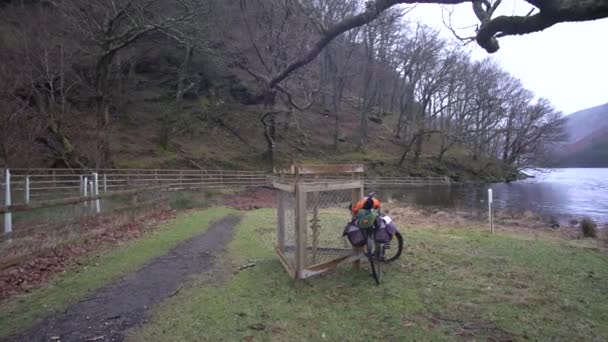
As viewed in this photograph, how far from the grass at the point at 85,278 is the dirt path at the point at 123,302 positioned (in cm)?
22

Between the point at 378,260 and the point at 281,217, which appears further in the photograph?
the point at 281,217

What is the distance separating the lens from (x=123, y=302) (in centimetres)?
488

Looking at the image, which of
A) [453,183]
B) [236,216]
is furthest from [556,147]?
[236,216]

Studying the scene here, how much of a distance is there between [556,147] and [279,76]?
67262 millimetres

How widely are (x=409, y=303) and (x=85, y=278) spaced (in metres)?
4.77

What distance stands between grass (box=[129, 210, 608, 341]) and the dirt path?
303 millimetres

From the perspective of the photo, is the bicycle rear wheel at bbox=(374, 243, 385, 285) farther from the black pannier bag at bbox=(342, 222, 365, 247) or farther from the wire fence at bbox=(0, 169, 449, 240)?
the wire fence at bbox=(0, 169, 449, 240)

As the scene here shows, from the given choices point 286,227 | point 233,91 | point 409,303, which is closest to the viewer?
point 409,303

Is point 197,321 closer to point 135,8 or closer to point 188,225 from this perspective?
point 188,225

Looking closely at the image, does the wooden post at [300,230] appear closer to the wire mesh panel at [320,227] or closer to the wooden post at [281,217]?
the wire mesh panel at [320,227]

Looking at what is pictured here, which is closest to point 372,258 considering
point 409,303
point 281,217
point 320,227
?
point 409,303

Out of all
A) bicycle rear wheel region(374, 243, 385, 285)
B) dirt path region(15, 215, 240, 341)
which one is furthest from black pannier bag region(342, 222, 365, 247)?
dirt path region(15, 215, 240, 341)

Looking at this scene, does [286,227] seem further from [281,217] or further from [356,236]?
[356,236]

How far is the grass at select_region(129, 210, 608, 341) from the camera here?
3.97m
